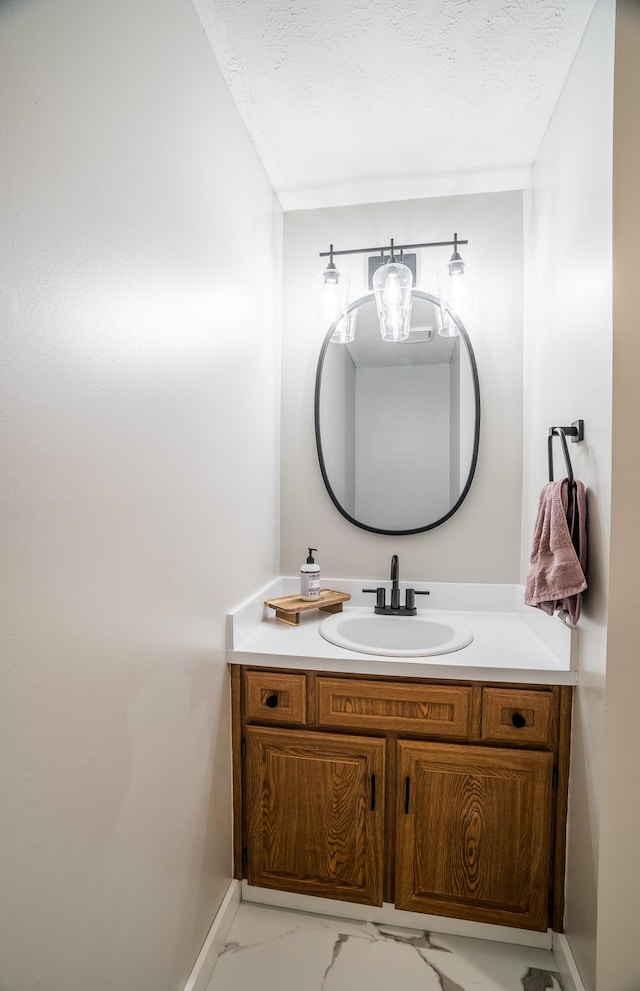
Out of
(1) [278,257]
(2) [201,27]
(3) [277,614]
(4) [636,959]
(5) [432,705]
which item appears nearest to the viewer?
(4) [636,959]

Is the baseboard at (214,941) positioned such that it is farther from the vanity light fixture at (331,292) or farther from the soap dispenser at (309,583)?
the vanity light fixture at (331,292)

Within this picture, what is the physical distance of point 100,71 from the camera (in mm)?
850

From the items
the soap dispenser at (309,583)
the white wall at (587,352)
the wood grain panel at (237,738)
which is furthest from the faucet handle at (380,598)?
the white wall at (587,352)

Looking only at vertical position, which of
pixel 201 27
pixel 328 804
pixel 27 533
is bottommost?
pixel 328 804

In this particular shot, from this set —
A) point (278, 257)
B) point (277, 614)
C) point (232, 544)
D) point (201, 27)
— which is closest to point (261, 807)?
point (277, 614)

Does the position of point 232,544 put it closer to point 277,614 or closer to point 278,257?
point 277,614

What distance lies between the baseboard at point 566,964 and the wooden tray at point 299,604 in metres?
1.16

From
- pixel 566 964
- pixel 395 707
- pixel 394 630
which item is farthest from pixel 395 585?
pixel 566 964

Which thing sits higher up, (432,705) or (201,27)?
(201,27)

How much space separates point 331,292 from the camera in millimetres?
1965

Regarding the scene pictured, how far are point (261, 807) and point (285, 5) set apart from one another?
228cm

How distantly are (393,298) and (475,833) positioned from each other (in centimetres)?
181

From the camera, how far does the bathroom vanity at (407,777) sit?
1.41 m

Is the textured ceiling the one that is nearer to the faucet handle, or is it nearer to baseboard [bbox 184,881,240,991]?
the faucet handle
